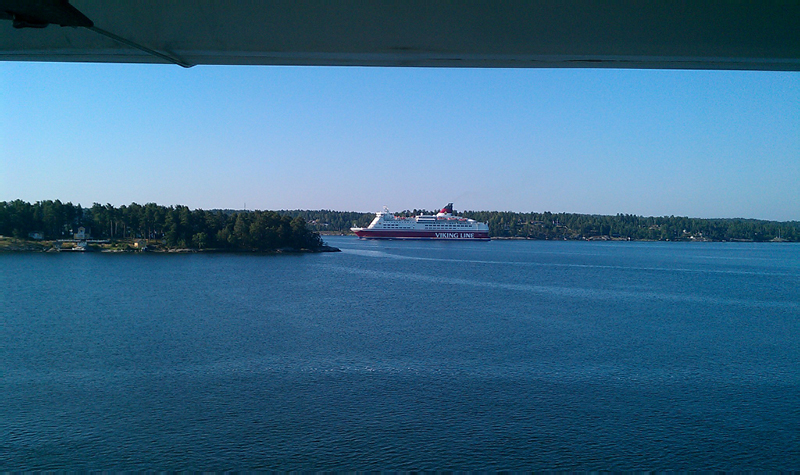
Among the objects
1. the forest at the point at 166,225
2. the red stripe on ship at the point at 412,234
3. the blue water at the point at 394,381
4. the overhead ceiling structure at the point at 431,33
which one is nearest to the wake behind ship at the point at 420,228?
the red stripe on ship at the point at 412,234

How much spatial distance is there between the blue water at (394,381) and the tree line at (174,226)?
15538 millimetres

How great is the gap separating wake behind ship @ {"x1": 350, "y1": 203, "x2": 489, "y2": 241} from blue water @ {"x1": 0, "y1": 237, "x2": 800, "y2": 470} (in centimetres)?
3209

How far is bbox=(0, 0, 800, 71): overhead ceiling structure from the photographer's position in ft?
6.58

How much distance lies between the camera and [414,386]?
20.9ft

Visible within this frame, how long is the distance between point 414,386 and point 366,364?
3.72 ft

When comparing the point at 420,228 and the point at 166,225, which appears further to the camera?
the point at 420,228

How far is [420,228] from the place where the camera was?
A: 46344 mm

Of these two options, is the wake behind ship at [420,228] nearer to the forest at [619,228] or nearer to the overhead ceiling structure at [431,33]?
the forest at [619,228]

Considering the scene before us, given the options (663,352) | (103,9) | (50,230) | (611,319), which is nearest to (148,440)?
(103,9)

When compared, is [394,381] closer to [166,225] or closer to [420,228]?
[166,225]

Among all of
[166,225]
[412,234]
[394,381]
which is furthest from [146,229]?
[394,381]

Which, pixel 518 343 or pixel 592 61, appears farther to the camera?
pixel 518 343

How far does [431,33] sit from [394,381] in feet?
16.8

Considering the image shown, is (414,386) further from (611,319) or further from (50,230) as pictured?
(50,230)
